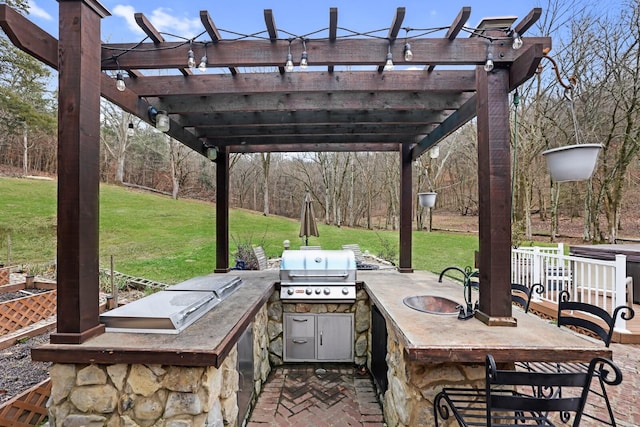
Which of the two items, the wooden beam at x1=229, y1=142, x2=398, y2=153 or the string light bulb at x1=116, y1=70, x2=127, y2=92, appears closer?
the string light bulb at x1=116, y1=70, x2=127, y2=92

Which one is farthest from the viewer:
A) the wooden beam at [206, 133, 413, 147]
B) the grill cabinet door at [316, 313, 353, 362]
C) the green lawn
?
the green lawn

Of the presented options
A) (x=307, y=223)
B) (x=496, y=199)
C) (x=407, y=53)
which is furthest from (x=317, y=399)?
(x=407, y=53)

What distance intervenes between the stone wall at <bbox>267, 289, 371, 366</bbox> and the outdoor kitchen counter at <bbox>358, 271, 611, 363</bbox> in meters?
1.02

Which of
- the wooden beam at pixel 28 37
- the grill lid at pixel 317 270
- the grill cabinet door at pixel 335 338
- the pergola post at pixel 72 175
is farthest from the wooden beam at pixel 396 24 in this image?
the grill cabinet door at pixel 335 338

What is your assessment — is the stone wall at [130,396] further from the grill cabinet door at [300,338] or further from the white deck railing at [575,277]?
the white deck railing at [575,277]

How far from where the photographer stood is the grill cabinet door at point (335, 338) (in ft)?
12.0

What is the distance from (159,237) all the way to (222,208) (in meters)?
8.80

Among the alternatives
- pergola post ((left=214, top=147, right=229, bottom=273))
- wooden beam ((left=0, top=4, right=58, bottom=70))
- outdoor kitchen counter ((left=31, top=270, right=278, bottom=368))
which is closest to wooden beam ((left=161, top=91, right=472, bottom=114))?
wooden beam ((left=0, top=4, right=58, bottom=70))

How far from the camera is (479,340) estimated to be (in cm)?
196

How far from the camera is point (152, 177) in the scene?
23.6 m

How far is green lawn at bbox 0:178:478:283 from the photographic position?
28.4 ft

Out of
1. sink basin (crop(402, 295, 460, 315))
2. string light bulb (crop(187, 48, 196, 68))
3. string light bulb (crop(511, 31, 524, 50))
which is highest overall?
string light bulb (crop(511, 31, 524, 50))

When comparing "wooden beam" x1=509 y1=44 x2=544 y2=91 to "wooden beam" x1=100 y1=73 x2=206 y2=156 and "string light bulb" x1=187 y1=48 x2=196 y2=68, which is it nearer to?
"string light bulb" x1=187 y1=48 x2=196 y2=68

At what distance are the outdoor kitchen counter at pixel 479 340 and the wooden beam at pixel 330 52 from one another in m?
1.88
